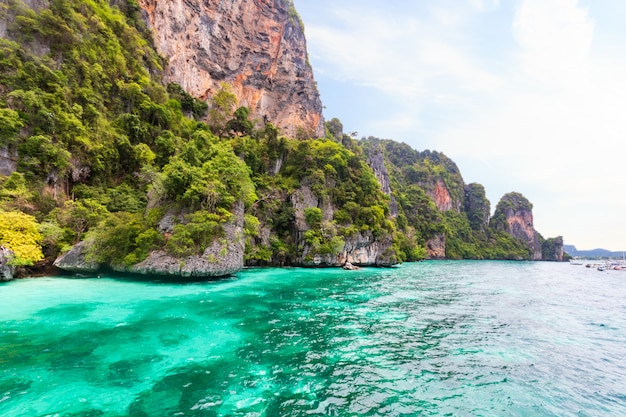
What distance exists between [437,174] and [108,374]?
97.6 metres

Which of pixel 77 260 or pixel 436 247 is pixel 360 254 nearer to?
pixel 77 260

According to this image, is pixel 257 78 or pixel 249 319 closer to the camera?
pixel 249 319

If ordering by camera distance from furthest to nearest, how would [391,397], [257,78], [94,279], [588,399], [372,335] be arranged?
[257,78] → [94,279] → [372,335] → [588,399] → [391,397]

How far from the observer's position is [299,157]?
37.5 m

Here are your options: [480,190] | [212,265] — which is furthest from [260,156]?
[480,190]

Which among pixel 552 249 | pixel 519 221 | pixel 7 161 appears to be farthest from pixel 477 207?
pixel 7 161

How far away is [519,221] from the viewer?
93.4m

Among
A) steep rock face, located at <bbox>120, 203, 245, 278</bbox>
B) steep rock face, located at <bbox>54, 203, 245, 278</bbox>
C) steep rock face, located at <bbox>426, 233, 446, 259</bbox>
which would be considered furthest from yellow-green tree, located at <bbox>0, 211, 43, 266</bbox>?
steep rock face, located at <bbox>426, 233, 446, 259</bbox>

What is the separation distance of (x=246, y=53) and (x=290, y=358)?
5048 cm

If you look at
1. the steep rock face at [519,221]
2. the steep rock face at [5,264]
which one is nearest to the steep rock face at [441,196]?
the steep rock face at [519,221]

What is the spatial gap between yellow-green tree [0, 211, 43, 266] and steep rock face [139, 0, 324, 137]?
2822 cm

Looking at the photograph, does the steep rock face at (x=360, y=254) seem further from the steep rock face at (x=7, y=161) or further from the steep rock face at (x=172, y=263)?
the steep rock face at (x=7, y=161)

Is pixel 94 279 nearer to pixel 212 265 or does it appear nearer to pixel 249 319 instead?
pixel 212 265

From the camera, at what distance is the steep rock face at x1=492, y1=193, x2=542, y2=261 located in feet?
302
